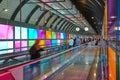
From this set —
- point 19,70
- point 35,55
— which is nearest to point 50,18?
point 35,55

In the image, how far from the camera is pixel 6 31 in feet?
54.3

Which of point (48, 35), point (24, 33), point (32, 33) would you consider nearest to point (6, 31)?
point (24, 33)

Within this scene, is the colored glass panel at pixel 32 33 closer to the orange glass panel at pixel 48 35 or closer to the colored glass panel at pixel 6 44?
the colored glass panel at pixel 6 44

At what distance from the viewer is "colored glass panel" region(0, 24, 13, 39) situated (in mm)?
15999

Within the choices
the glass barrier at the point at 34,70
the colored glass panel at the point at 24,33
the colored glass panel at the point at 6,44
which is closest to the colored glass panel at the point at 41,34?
the colored glass panel at the point at 24,33

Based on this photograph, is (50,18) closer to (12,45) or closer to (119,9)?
(12,45)

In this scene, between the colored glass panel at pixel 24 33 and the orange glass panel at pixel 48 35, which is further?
the orange glass panel at pixel 48 35

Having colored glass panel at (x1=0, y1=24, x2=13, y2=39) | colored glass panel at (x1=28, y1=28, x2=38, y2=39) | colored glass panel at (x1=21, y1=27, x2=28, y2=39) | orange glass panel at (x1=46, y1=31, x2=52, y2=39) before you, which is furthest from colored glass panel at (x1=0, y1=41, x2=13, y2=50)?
orange glass panel at (x1=46, y1=31, x2=52, y2=39)

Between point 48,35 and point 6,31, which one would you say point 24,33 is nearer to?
point 6,31

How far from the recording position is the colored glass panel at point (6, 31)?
16.0m

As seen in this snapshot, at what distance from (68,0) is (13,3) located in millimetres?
4126

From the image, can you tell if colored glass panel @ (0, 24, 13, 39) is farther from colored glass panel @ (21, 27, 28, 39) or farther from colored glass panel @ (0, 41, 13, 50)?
colored glass panel @ (21, 27, 28, 39)

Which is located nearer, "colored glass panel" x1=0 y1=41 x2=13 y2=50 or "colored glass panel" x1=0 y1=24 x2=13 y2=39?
"colored glass panel" x1=0 y1=24 x2=13 y2=39

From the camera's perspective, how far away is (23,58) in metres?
14.7
